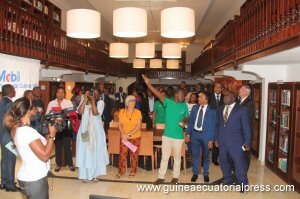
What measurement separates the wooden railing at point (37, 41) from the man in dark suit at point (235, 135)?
3.65 meters

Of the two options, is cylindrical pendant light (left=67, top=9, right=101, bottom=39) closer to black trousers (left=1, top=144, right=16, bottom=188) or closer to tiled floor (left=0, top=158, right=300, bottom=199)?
black trousers (left=1, top=144, right=16, bottom=188)

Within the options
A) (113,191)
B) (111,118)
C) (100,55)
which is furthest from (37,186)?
(100,55)

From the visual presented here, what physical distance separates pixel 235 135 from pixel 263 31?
1666mm

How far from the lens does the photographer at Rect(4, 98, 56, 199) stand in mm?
2820

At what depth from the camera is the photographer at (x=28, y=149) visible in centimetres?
282

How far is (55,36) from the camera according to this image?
7.46m

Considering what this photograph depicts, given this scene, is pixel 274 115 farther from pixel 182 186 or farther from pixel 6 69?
pixel 6 69

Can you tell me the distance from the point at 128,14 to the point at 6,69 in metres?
2.36

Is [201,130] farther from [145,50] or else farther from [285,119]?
[145,50]

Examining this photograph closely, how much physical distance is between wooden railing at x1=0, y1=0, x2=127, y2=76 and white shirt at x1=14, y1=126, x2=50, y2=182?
2687mm

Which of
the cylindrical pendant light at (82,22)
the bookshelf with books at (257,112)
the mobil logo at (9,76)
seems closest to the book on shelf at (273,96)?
the bookshelf with books at (257,112)

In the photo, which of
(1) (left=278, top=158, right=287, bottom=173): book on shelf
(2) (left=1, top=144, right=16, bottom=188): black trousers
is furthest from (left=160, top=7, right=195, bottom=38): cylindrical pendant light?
(1) (left=278, top=158, right=287, bottom=173): book on shelf

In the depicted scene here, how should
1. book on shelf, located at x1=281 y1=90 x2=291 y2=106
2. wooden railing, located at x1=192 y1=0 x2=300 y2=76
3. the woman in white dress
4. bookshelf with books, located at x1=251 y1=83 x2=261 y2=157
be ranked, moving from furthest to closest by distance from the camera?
bookshelf with books, located at x1=251 y1=83 x2=261 y2=157
book on shelf, located at x1=281 y1=90 x2=291 y2=106
the woman in white dress
wooden railing, located at x1=192 y1=0 x2=300 y2=76

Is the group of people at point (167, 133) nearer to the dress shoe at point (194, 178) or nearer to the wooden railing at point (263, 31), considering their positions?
the dress shoe at point (194, 178)
